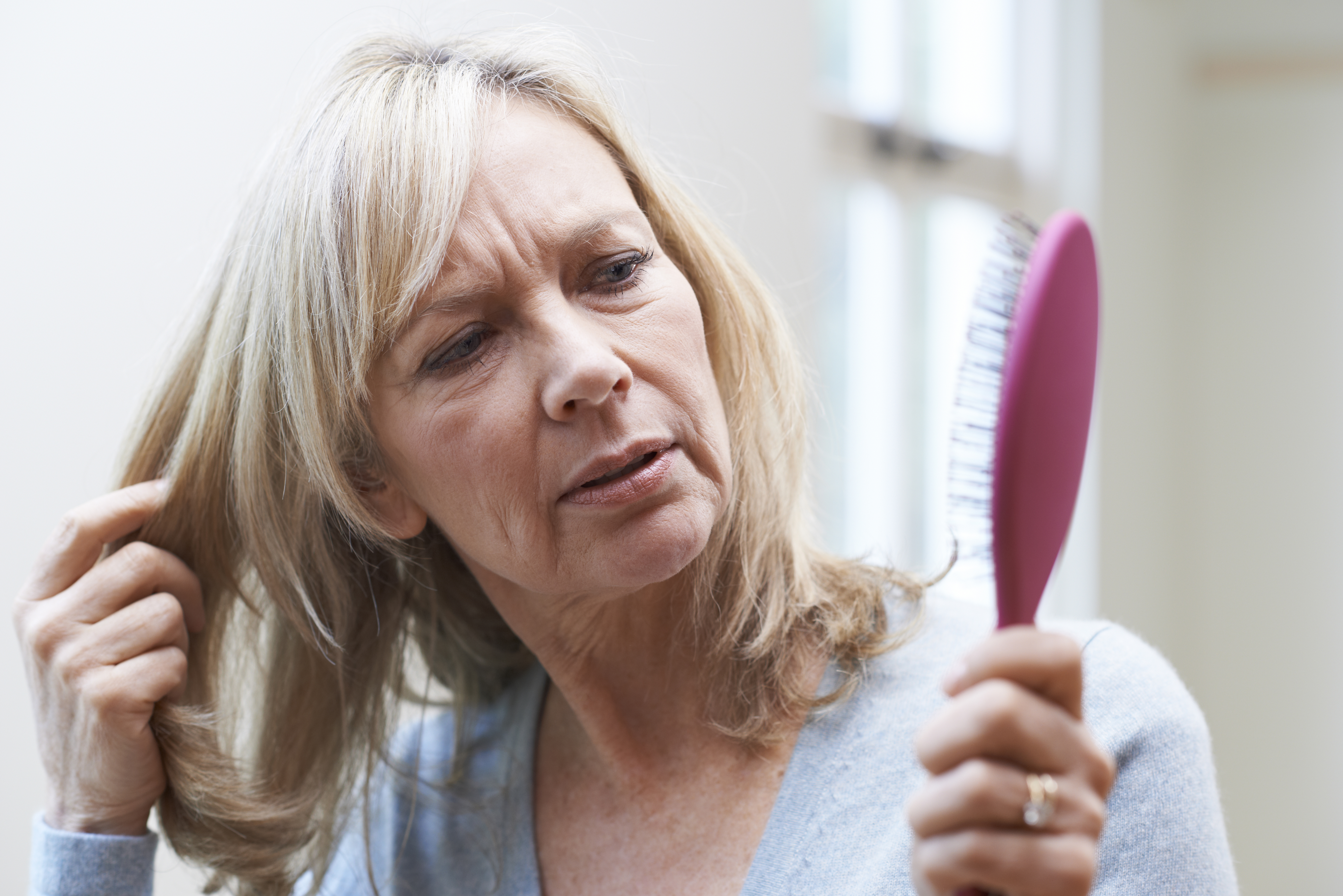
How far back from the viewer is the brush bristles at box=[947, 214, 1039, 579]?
2.20 ft

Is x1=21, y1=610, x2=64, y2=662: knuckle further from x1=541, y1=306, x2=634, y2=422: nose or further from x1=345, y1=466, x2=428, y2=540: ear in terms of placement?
x1=541, y1=306, x2=634, y2=422: nose

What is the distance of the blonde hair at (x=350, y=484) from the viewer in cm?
91

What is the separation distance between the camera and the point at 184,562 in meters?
1.08

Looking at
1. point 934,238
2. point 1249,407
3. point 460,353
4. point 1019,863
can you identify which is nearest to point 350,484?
point 460,353

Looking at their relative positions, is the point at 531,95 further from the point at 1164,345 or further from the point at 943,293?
the point at 1164,345

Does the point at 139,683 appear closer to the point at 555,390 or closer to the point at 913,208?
the point at 555,390

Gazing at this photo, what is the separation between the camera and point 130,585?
40.3 inches

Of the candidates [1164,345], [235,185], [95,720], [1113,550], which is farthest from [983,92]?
[95,720]

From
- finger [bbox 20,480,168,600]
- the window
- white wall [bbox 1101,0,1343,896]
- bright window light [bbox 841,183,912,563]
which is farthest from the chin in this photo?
white wall [bbox 1101,0,1343,896]

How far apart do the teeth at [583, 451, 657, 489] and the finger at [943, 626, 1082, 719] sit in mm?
398

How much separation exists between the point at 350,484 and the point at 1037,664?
25.3 inches

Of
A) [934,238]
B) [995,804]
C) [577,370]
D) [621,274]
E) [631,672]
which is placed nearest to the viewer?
[995,804]

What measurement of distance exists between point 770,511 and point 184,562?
566 millimetres

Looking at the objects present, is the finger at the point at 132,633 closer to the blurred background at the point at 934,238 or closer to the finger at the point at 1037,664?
the blurred background at the point at 934,238
